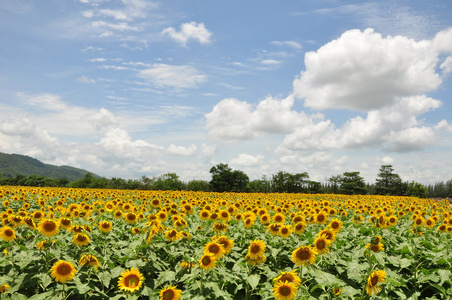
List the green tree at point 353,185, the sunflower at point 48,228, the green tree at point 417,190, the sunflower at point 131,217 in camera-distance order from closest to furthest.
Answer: the sunflower at point 48,228, the sunflower at point 131,217, the green tree at point 417,190, the green tree at point 353,185

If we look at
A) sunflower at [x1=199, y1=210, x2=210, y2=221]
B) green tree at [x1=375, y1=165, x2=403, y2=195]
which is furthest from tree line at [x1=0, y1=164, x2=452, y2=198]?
sunflower at [x1=199, y1=210, x2=210, y2=221]

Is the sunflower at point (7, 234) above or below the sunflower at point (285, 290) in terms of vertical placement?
above

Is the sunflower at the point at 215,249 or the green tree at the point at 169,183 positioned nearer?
the sunflower at the point at 215,249

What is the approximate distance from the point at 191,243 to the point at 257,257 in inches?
93.9

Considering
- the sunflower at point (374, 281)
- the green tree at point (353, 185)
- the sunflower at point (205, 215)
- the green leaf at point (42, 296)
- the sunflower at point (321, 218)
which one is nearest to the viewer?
the sunflower at point (374, 281)

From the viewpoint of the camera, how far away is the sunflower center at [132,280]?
4719mm

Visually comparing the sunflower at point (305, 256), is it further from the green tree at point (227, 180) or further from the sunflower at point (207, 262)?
the green tree at point (227, 180)

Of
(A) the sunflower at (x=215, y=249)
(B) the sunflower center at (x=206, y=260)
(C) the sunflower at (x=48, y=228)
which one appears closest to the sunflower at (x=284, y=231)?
(A) the sunflower at (x=215, y=249)

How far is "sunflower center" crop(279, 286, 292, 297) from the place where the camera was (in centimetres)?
419

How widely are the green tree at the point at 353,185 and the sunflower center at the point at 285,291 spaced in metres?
118

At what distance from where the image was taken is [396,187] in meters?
118

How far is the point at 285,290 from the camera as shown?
13.8 feet

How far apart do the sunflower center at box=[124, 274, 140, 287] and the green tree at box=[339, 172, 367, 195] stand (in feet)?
387

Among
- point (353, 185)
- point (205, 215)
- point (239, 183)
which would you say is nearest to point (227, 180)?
point (239, 183)
